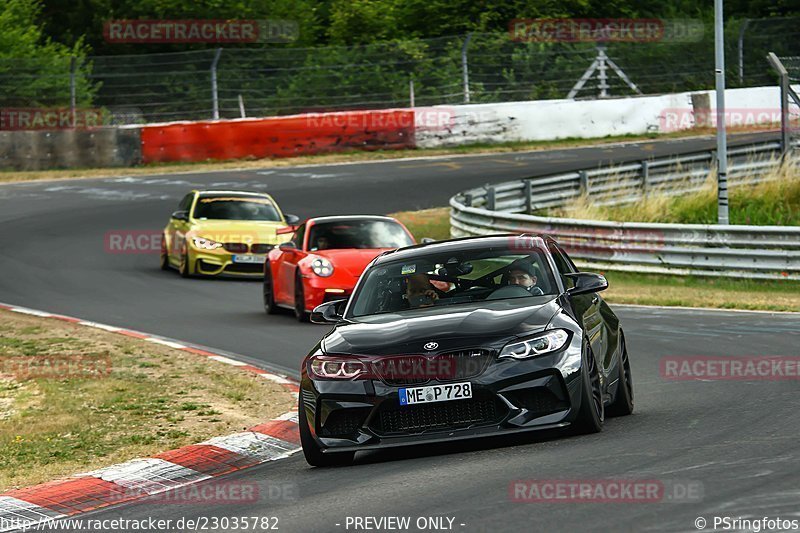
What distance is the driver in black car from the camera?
31.9ft

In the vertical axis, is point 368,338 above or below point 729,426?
above

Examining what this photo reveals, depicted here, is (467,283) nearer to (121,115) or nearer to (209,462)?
(209,462)

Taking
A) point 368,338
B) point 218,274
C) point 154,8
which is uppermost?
point 154,8

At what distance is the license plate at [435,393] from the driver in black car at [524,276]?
4.71ft

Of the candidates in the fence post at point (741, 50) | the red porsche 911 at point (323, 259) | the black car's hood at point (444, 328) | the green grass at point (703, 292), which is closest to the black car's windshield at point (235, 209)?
the red porsche 911 at point (323, 259)

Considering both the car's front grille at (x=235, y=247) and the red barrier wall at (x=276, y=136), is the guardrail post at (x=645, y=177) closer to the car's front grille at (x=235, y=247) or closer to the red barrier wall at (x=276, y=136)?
the car's front grille at (x=235, y=247)

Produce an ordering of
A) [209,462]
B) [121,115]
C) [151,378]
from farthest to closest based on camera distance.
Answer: [121,115]
[151,378]
[209,462]

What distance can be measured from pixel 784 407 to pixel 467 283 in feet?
7.71

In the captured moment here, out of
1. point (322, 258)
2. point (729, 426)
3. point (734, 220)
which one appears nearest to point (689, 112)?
point (734, 220)

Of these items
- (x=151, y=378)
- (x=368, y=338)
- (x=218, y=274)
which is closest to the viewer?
(x=368, y=338)

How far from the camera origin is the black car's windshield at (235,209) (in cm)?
2381

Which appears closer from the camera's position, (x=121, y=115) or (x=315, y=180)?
(x=315, y=180)

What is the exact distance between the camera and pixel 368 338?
8984 millimetres
